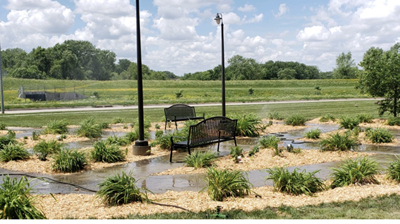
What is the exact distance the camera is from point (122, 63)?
88.2 metres

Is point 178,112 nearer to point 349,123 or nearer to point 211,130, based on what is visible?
point 211,130

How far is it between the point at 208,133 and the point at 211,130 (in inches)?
5.0

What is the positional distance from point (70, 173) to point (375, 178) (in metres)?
5.09

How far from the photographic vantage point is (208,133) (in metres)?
8.66

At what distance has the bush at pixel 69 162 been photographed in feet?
23.3

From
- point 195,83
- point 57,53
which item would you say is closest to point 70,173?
point 195,83

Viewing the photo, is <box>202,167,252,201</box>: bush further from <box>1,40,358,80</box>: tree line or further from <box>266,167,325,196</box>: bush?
<box>1,40,358,80</box>: tree line

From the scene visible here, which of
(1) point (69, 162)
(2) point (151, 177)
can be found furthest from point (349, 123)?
(1) point (69, 162)

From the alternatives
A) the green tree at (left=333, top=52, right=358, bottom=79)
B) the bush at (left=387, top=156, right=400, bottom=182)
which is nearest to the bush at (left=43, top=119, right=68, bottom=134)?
the bush at (left=387, top=156, right=400, bottom=182)

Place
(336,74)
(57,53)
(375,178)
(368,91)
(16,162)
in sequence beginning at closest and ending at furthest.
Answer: (375,178) < (16,162) < (368,91) < (57,53) < (336,74)

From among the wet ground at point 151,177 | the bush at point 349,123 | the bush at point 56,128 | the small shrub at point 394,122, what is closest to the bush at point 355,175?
the wet ground at point 151,177

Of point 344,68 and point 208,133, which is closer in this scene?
point 208,133

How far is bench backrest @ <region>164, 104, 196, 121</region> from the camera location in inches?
530
